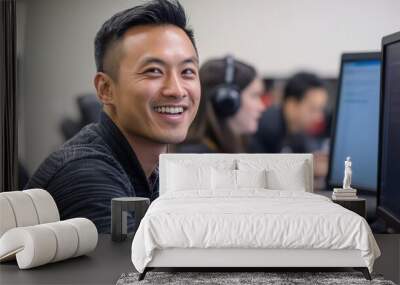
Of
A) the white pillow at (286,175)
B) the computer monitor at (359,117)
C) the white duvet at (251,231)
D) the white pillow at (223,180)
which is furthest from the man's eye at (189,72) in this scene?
the white duvet at (251,231)

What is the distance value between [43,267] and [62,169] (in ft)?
6.59

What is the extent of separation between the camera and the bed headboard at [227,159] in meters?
7.28

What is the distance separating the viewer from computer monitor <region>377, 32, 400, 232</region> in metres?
6.36

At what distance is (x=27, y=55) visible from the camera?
7672 millimetres

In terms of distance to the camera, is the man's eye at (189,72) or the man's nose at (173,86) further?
the man's eye at (189,72)

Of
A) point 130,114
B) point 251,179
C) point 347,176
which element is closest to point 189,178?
point 251,179

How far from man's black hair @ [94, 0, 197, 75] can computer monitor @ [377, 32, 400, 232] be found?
2017 millimetres

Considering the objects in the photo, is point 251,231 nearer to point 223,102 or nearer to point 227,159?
point 227,159

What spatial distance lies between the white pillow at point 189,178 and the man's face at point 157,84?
0.65m

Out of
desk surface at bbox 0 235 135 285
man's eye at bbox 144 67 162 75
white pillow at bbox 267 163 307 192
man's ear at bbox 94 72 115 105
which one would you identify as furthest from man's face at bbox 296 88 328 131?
desk surface at bbox 0 235 135 285

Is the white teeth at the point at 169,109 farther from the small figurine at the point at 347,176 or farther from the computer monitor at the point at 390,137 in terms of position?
the computer monitor at the point at 390,137

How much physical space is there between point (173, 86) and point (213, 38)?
0.69m

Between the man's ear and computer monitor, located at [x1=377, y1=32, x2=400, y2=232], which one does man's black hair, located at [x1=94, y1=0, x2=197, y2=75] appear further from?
computer monitor, located at [x1=377, y1=32, x2=400, y2=232]

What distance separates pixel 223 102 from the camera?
298 inches
